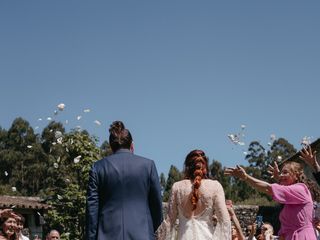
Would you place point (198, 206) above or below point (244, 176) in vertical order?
below

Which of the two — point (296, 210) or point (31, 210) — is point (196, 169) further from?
point (31, 210)

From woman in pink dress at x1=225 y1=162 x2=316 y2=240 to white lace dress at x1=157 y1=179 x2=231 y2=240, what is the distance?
0.60m

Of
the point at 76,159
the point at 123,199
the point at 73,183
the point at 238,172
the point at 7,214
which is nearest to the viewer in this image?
the point at 123,199

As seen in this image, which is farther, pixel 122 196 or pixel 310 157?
pixel 310 157

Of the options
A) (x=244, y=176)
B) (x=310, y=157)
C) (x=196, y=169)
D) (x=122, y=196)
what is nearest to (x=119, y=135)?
(x=122, y=196)

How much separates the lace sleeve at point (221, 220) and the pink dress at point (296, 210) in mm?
669

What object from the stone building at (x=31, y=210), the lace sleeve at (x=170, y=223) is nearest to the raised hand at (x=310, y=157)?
the lace sleeve at (x=170, y=223)

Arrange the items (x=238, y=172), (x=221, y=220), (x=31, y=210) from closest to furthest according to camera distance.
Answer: (x=221, y=220) → (x=238, y=172) → (x=31, y=210)

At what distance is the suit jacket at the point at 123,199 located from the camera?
18.6 ft

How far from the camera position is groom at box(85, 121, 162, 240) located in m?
5.68

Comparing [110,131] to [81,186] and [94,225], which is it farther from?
[81,186]

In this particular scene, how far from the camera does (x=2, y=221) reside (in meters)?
7.07

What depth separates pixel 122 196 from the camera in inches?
227

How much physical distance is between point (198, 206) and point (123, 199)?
108 cm
